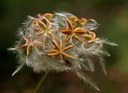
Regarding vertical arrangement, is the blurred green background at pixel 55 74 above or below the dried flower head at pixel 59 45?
below

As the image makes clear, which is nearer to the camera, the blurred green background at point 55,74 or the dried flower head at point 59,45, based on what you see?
the dried flower head at point 59,45

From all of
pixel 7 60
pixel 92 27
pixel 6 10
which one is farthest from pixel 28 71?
pixel 92 27

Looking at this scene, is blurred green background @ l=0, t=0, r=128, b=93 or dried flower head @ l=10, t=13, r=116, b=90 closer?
dried flower head @ l=10, t=13, r=116, b=90

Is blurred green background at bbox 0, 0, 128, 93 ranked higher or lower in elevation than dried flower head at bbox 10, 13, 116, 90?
lower
